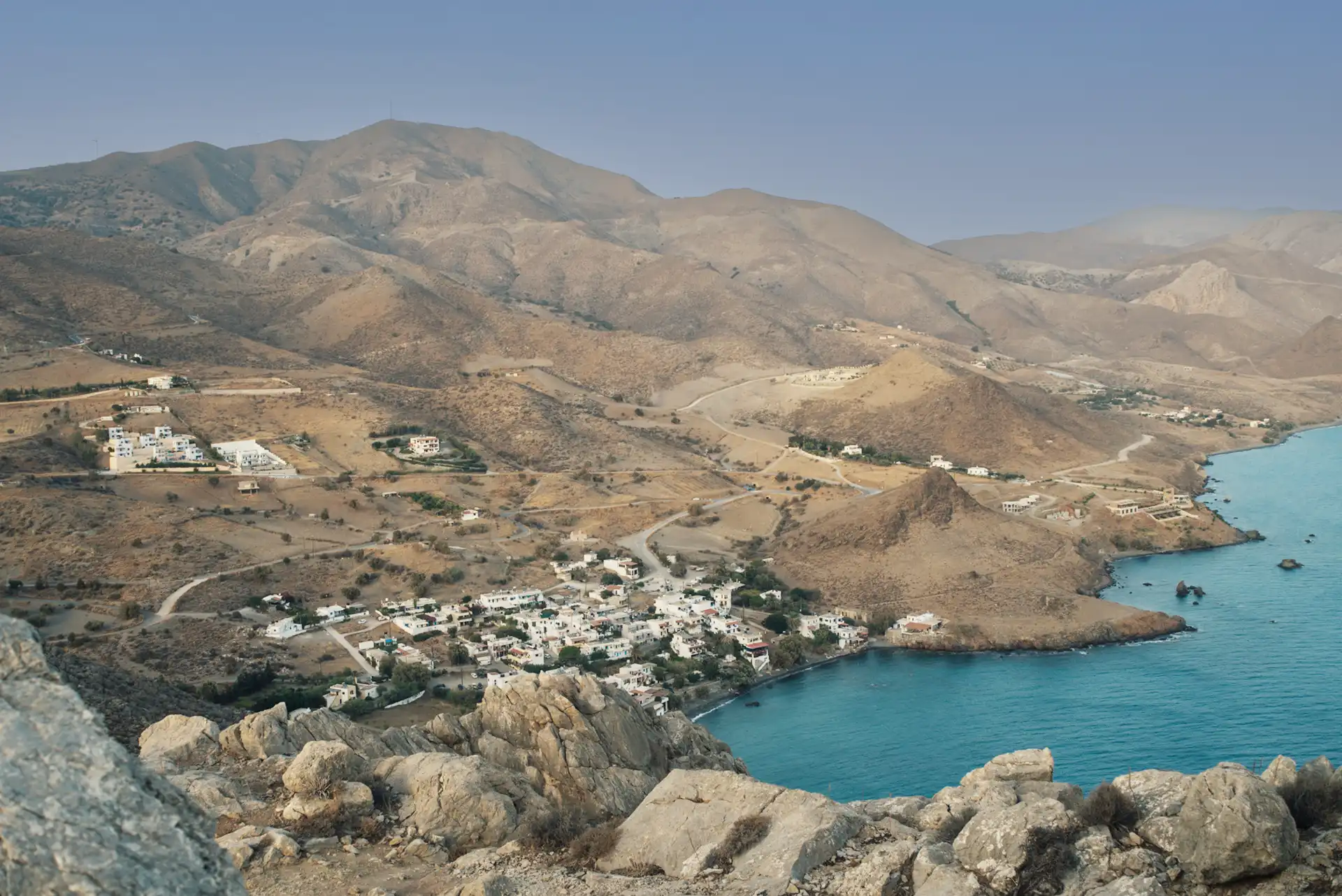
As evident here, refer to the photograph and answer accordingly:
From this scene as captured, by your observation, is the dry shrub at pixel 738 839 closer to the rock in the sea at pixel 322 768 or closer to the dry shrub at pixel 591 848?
the dry shrub at pixel 591 848

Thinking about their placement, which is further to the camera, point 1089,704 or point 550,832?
point 1089,704

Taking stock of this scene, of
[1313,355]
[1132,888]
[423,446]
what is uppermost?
[1313,355]

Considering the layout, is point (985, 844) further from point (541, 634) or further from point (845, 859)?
point (541, 634)

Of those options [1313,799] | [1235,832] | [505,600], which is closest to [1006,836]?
[1235,832]

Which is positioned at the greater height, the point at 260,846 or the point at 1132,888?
the point at 1132,888

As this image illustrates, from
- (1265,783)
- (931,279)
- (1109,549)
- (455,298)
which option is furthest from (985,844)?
(931,279)

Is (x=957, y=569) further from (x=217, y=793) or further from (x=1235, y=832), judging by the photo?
(x=1235, y=832)

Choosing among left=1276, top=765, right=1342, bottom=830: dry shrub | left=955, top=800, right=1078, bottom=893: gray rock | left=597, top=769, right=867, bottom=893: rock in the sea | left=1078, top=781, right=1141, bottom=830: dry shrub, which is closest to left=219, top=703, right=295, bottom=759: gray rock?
left=597, top=769, right=867, bottom=893: rock in the sea

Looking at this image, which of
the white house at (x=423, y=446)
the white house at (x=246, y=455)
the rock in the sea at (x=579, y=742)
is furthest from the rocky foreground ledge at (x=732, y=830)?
the white house at (x=423, y=446)
